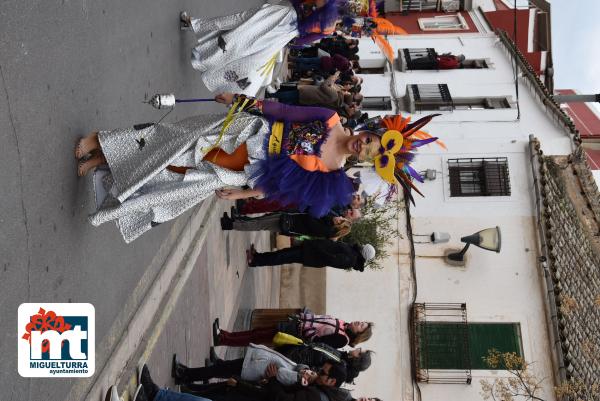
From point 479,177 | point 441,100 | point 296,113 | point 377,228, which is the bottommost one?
point 377,228

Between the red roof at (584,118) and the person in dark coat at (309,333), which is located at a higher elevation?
the red roof at (584,118)

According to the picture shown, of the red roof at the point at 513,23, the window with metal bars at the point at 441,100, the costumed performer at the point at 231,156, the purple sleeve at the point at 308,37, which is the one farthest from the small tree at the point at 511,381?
the red roof at the point at 513,23

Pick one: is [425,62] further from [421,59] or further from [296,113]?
[296,113]

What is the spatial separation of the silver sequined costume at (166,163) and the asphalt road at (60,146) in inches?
12.9

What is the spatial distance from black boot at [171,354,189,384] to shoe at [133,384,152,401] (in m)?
1.07

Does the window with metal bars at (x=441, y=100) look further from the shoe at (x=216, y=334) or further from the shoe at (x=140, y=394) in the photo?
the shoe at (x=140, y=394)

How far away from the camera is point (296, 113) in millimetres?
4809

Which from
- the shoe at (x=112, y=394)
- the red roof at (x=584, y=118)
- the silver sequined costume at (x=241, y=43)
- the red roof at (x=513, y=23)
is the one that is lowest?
the shoe at (x=112, y=394)

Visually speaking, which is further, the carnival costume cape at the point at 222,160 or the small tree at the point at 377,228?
the small tree at the point at 377,228

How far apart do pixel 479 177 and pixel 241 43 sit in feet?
28.5

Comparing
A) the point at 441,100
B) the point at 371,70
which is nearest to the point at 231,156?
the point at 441,100

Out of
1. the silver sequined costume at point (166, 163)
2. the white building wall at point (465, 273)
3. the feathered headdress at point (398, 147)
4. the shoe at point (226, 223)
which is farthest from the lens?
the white building wall at point (465, 273)

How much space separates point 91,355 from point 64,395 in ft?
1.24

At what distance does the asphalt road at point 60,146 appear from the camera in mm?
3795
